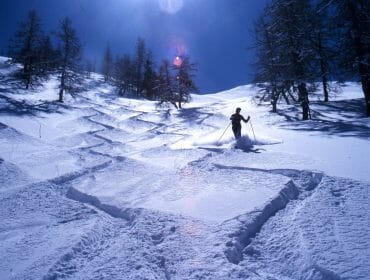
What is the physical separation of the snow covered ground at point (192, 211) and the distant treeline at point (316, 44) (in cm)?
718

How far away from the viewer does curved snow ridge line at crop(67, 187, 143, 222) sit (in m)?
6.02

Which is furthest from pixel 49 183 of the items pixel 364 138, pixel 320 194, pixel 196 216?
pixel 364 138

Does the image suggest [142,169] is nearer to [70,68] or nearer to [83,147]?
[83,147]

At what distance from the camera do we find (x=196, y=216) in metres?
5.55

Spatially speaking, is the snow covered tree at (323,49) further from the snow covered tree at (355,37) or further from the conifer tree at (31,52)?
the conifer tree at (31,52)

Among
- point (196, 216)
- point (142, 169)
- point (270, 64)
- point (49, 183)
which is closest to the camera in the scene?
point (196, 216)

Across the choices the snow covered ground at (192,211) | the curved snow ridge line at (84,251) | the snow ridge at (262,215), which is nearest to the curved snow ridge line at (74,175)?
the snow covered ground at (192,211)

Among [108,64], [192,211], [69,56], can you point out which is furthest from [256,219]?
[108,64]

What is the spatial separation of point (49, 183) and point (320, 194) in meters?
7.07

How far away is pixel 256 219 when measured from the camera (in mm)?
5223

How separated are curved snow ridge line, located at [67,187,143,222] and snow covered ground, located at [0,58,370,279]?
3cm

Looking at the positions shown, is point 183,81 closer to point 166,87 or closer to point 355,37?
point 166,87

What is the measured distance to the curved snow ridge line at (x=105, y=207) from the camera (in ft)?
19.8

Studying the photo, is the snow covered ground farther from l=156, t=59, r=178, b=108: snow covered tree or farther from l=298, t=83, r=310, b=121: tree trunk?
l=156, t=59, r=178, b=108: snow covered tree
